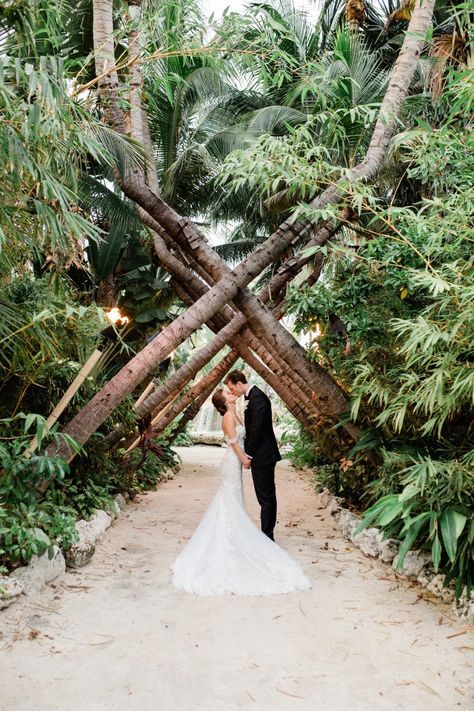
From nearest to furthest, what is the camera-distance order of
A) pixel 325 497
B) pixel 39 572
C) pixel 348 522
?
pixel 39 572 → pixel 348 522 → pixel 325 497

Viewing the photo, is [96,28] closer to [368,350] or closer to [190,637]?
[368,350]

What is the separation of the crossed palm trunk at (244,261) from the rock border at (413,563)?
97 centimetres

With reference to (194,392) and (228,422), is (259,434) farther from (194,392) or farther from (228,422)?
(194,392)

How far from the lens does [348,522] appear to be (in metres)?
5.63

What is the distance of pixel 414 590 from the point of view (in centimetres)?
388

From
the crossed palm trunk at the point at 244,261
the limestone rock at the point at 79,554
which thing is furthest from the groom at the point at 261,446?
the limestone rock at the point at 79,554

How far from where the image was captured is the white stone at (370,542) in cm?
466

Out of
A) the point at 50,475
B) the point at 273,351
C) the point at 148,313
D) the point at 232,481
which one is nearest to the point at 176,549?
the point at 232,481

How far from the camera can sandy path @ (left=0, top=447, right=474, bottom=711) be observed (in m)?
2.47

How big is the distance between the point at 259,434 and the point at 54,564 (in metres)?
1.89

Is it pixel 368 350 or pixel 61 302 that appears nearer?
pixel 368 350

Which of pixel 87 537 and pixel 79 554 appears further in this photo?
pixel 87 537

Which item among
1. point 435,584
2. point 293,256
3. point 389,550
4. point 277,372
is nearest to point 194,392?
point 277,372

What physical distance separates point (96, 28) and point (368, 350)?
3796mm
